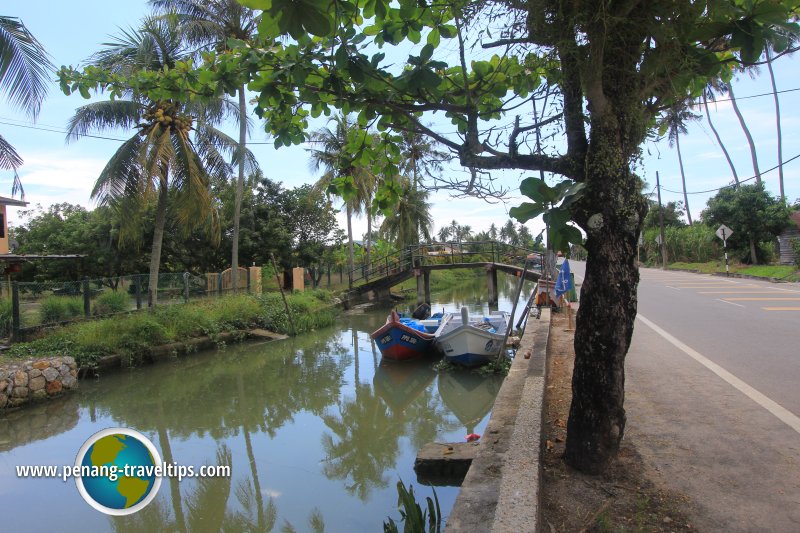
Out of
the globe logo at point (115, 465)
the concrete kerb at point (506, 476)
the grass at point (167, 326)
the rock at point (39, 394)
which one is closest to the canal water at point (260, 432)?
the rock at point (39, 394)

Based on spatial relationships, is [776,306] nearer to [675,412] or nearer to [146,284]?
[675,412]

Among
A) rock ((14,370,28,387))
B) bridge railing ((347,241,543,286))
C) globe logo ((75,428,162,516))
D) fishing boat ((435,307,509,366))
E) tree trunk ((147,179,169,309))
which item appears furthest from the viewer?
bridge railing ((347,241,543,286))

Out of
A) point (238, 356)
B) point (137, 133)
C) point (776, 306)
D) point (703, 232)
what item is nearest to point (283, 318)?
point (238, 356)

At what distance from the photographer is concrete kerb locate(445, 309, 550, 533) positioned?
2.92m

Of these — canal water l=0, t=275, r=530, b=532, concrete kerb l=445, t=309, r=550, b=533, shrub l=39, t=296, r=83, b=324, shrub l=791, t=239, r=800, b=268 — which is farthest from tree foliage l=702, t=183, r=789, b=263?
shrub l=39, t=296, r=83, b=324

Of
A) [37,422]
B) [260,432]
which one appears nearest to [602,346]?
[260,432]

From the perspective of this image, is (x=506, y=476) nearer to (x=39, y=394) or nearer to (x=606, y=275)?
(x=606, y=275)

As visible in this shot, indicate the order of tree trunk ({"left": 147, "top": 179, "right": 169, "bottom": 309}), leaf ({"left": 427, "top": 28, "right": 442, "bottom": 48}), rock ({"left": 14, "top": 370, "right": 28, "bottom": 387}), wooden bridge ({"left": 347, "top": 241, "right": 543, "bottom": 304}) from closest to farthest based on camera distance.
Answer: leaf ({"left": 427, "top": 28, "right": 442, "bottom": 48}) → rock ({"left": 14, "top": 370, "right": 28, "bottom": 387}) → tree trunk ({"left": 147, "top": 179, "right": 169, "bottom": 309}) → wooden bridge ({"left": 347, "top": 241, "right": 543, "bottom": 304})

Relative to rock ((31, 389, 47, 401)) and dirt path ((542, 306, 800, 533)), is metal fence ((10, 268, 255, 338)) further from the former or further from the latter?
dirt path ((542, 306, 800, 533))

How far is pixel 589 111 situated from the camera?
333 cm

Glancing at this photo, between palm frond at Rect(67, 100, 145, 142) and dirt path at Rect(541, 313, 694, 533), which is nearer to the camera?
dirt path at Rect(541, 313, 694, 533)

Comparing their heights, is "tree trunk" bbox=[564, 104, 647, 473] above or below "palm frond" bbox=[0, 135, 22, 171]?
below

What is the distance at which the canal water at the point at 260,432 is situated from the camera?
221 inches

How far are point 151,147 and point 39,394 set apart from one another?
24.7ft
